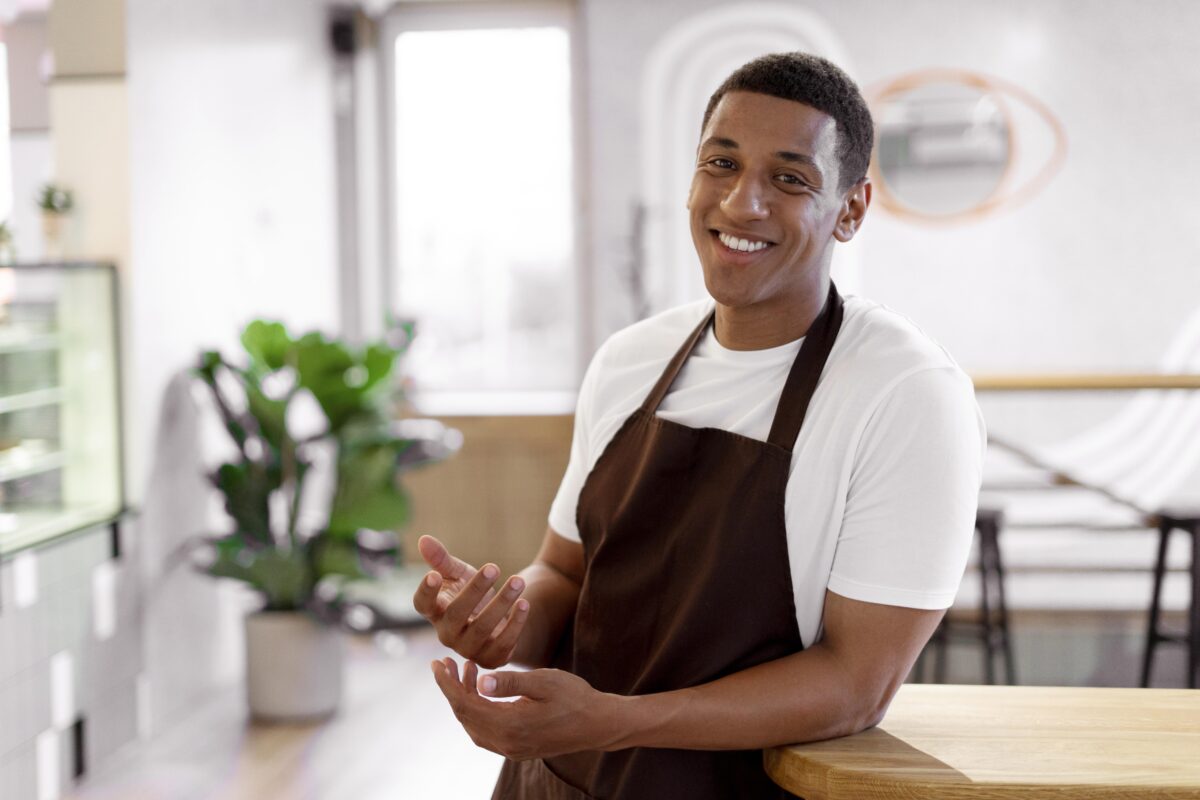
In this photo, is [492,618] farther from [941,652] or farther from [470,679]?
[941,652]

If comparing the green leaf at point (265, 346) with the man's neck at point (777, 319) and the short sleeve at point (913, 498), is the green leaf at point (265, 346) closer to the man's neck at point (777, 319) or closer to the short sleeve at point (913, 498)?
the man's neck at point (777, 319)

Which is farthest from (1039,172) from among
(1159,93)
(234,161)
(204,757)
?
(204,757)

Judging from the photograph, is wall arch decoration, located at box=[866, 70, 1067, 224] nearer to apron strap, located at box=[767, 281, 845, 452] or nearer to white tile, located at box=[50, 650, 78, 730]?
white tile, located at box=[50, 650, 78, 730]

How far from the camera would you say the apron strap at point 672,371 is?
133cm

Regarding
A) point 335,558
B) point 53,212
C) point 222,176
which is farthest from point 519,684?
point 222,176

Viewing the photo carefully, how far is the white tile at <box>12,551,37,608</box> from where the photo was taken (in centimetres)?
312

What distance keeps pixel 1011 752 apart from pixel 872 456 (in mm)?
306

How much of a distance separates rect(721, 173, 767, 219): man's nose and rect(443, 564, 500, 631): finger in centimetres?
42

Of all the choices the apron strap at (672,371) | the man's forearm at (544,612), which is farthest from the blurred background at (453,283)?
the apron strap at (672,371)

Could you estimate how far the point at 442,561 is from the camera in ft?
3.90

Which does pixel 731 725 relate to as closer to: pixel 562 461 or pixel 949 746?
pixel 949 746

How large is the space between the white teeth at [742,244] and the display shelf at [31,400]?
2.64 meters

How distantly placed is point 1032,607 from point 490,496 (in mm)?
2559

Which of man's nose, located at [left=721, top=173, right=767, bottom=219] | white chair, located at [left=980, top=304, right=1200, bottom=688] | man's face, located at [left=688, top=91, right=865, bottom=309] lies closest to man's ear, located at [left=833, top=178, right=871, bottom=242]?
man's face, located at [left=688, top=91, right=865, bottom=309]
